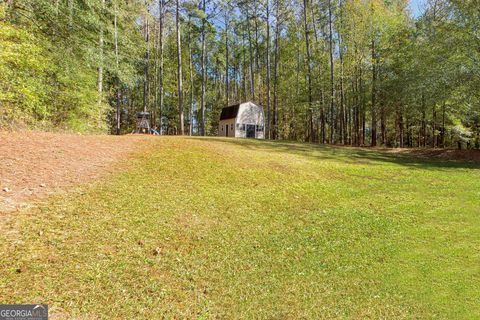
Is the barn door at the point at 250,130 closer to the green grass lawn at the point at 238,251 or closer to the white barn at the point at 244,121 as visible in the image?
the white barn at the point at 244,121

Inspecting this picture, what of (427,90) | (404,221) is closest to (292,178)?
(404,221)

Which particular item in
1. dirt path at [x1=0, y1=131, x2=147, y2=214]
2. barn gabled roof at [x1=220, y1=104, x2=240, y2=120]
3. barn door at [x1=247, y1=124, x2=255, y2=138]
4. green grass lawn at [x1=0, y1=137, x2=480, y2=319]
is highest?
barn gabled roof at [x1=220, y1=104, x2=240, y2=120]

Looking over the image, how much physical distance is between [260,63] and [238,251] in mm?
32435

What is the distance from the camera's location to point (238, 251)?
446 centimetres

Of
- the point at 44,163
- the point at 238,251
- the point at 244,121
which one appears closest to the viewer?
the point at 238,251

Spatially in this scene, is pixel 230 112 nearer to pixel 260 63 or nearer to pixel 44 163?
pixel 260 63

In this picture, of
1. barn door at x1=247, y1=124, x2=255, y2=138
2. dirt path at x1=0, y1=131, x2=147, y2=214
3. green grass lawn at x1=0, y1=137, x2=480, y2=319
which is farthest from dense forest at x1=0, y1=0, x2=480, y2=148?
green grass lawn at x1=0, y1=137, x2=480, y2=319

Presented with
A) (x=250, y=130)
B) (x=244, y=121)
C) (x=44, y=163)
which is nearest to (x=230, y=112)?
(x=244, y=121)

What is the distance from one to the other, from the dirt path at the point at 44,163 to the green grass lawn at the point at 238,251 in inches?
17.6

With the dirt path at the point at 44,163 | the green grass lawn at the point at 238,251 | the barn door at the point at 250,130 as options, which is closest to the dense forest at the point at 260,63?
the dirt path at the point at 44,163

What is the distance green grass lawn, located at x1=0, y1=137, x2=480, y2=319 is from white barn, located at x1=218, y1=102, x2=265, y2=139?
1803 cm

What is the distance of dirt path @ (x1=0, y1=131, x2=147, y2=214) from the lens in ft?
16.5

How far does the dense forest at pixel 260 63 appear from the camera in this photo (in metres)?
9.82

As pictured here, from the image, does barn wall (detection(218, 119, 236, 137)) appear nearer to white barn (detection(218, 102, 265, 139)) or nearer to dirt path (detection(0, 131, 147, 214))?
white barn (detection(218, 102, 265, 139))
